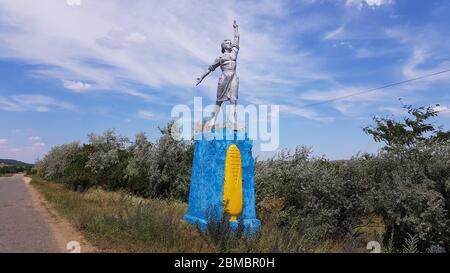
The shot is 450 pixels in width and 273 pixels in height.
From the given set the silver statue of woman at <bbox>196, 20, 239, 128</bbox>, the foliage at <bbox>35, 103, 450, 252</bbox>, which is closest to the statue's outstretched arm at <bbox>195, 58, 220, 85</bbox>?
the silver statue of woman at <bbox>196, 20, 239, 128</bbox>

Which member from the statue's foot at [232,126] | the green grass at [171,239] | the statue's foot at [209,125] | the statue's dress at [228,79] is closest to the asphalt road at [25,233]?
the green grass at [171,239]

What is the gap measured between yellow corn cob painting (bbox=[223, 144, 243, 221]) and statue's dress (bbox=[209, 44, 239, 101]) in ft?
4.97

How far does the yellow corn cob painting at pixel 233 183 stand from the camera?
33.1 feet

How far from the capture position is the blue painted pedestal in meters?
10.2

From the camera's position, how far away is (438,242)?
9.96 metres

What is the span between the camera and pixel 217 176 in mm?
10297

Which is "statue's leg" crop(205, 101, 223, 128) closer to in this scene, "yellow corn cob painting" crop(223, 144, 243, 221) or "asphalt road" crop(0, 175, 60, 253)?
"yellow corn cob painting" crop(223, 144, 243, 221)

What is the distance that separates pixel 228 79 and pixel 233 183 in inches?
108

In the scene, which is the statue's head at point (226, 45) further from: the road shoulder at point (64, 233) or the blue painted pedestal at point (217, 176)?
the road shoulder at point (64, 233)

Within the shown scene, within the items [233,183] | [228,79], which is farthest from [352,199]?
[228,79]

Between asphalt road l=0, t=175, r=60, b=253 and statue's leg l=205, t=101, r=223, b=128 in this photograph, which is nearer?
asphalt road l=0, t=175, r=60, b=253

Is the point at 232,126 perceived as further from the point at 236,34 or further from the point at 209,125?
the point at 236,34
